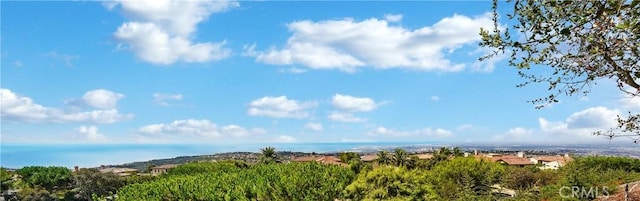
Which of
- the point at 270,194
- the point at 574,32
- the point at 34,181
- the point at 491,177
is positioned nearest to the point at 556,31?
the point at 574,32

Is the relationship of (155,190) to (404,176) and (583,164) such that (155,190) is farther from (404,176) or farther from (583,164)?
(583,164)

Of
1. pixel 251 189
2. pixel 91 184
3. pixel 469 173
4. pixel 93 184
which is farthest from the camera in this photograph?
pixel 91 184

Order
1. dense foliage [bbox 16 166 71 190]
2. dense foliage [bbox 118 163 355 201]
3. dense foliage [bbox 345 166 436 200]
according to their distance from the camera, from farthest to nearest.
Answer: dense foliage [bbox 16 166 71 190], dense foliage [bbox 118 163 355 201], dense foliage [bbox 345 166 436 200]

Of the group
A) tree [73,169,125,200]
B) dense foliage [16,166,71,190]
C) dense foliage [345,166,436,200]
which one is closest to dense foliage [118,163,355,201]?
dense foliage [345,166,436,200]

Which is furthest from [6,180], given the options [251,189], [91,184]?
[251,189]

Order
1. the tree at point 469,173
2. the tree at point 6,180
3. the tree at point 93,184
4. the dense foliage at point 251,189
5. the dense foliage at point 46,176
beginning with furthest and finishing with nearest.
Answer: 1. the dense foliage at point 46,176
2. the tree at point 93,184
3. the tree at point 6,180
4. the tree at point 469,173
5. the dense foliage at point 251,189

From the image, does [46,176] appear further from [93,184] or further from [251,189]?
[251,189]

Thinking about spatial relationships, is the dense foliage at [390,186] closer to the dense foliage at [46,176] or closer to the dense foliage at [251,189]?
the dense foliage at [251,189]

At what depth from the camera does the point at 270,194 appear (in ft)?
66.5

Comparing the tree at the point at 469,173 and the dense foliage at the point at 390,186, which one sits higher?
the dense foliage at the point at 390,186

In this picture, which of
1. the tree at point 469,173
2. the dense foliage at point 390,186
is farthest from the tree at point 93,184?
the dense foliage at point 390,186

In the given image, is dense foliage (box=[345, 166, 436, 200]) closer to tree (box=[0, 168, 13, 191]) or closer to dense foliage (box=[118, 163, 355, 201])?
dense foliage (box=[118, 163, 355, 201])

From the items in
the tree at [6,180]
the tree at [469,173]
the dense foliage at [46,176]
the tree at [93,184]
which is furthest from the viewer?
the dense foliage at [46,176]

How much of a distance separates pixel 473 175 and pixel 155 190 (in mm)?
33458
